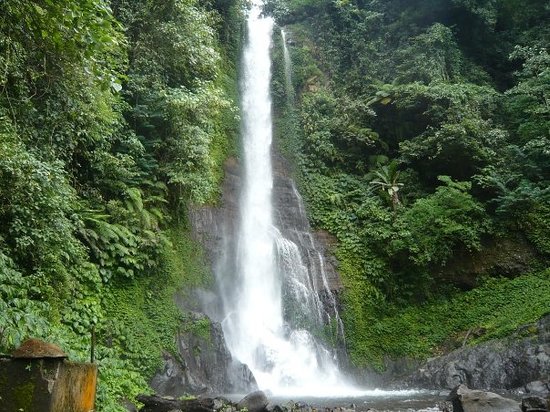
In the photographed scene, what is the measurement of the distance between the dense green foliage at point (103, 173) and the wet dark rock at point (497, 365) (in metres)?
6.19

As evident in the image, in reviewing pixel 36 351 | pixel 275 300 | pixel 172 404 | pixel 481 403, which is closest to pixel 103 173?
pixel 172 404

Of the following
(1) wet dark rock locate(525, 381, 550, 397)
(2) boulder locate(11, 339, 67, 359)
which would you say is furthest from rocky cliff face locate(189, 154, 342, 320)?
(2) boulder locate(11, 339, 67, 359)

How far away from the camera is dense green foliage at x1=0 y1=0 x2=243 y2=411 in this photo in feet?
21.6

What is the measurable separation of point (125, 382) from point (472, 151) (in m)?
12.9

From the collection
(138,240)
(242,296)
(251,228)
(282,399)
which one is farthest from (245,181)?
(282,399)

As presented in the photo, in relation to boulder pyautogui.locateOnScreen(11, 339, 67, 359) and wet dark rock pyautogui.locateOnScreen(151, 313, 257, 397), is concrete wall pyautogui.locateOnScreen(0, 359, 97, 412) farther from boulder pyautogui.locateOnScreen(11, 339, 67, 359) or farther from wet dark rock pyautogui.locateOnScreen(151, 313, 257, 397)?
wet dark rock pyautogui.locateOnScreen(151, 313, 257, 397)

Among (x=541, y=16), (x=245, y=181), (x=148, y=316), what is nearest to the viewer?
(x=148, y=316)

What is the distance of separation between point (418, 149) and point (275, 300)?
7.40m

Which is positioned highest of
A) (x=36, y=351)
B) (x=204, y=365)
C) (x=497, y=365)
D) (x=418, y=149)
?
(x=418, y=149)

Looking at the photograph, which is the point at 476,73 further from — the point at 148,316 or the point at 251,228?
the point at 148,316

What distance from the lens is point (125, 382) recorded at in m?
7.76

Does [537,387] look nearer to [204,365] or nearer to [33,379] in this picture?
[204,365]

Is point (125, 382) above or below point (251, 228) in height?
below

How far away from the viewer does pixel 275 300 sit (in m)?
13.9
